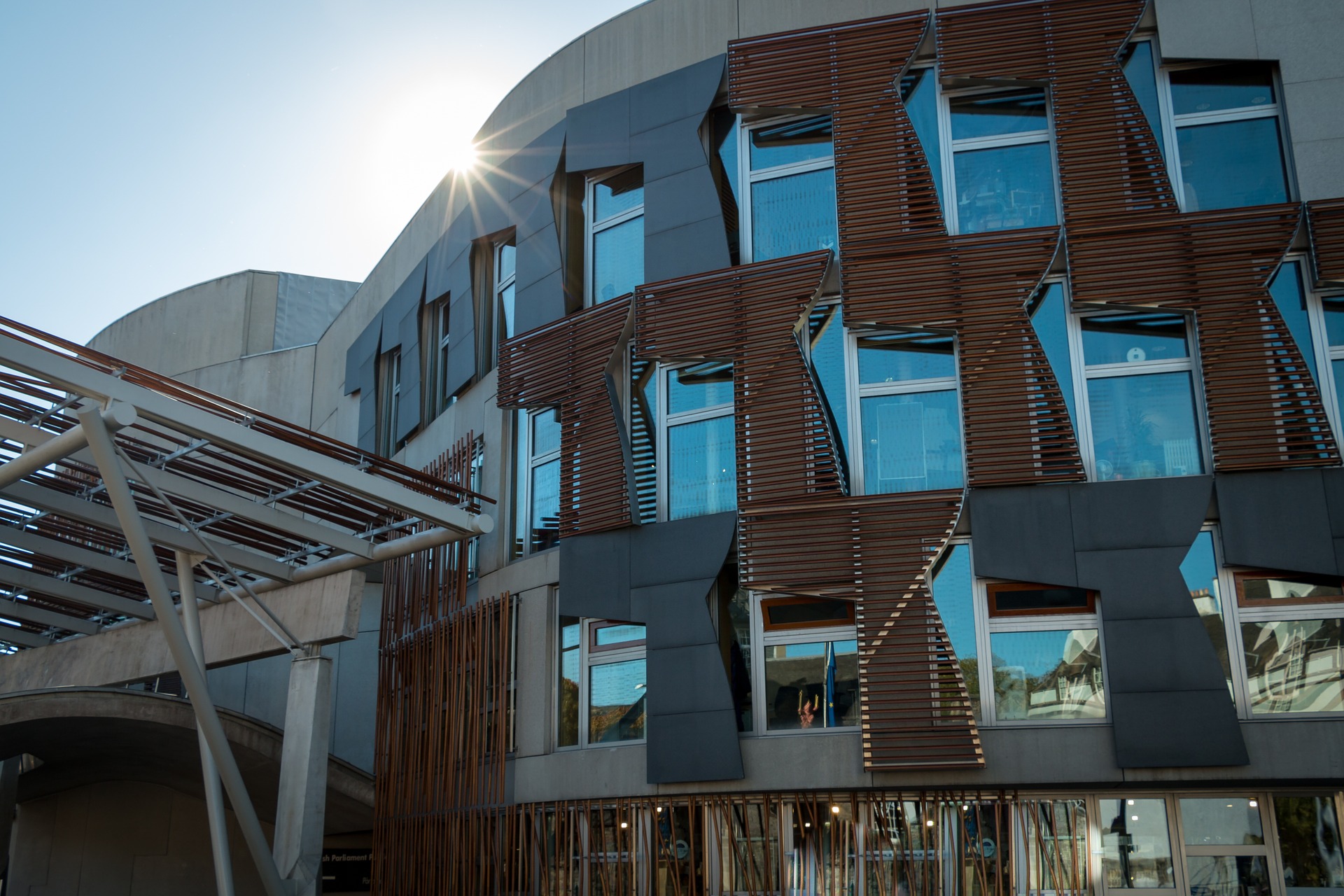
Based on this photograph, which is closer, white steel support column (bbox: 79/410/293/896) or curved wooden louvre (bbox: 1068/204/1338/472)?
curved wooden louvre (bbox: 1068/204/1338/472)

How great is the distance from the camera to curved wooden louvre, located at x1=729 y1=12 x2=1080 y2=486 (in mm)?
11430

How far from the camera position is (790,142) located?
13453 mm

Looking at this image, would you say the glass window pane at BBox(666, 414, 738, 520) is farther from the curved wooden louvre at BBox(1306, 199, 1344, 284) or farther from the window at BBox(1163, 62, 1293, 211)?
the curved wooden louvre at BBox(1306, 199, 1344, 284)

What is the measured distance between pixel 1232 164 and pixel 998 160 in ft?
7.18

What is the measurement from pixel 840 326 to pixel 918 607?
304 cm

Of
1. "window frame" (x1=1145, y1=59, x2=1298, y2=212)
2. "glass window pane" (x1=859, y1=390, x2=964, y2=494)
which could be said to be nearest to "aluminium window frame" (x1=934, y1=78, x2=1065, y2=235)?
"window frame" (x1=1145, y1=59, x2=1298, y2=212)

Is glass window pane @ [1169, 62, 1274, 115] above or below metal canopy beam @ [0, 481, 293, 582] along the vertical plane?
above

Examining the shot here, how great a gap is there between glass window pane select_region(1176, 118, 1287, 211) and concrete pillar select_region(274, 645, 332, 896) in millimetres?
10738

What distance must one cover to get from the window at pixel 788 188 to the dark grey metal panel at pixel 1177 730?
Answer: 5371mm

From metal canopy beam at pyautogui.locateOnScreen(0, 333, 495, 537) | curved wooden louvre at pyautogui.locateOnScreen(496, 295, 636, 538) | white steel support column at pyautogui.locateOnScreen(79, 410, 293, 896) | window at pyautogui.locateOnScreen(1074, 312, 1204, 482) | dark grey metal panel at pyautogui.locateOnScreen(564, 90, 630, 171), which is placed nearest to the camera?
metal canopy beam at pyautogui.locateOnScreen(0, 333, 495, 537)

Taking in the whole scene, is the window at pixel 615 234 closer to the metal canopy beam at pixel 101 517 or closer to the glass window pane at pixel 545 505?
the glass window pane at pixel 545 505

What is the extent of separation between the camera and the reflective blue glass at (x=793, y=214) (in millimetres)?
12977

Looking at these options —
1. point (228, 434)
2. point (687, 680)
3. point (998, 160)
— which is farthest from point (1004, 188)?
point (228, 434)

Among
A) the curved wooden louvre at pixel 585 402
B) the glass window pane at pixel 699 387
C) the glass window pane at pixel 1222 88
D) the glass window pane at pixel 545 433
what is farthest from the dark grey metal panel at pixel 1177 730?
the glass window pane at pixel 545 433
